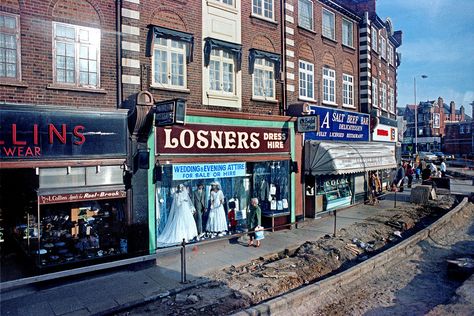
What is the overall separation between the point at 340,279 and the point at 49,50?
9364mm

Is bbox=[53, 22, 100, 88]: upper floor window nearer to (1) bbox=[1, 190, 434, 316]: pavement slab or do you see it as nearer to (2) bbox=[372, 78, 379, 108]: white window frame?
(1) bbox=[1, 190, 434, 316]: pavement slab

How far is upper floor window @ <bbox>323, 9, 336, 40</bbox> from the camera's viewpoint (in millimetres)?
18203

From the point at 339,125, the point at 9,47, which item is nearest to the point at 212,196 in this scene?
the point at 9,47

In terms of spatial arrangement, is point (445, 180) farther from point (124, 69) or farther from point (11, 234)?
point (11, 234)

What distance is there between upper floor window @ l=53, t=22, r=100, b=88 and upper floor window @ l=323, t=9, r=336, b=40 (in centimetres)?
1240

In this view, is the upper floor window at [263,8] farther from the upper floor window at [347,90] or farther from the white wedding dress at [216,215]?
the white wedding dress at [216,215]

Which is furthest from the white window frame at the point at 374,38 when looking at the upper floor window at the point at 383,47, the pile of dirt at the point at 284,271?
the pile of dirt at the point at 284,271

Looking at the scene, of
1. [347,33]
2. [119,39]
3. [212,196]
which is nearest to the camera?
[119,39]

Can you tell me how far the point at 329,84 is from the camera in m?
18.4

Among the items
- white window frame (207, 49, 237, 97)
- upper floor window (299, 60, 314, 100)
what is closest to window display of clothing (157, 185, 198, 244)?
white window frame (207, 49, 237, 97)

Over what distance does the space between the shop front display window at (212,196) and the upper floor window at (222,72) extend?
2.80 meters

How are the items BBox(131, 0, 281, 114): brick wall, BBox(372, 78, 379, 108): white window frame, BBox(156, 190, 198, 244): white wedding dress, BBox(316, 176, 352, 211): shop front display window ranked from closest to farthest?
BBox(131, 0, 281, 114): brick wall
BBox(156, 190, 198, 244): white wedding dress
BBox(316, 176, 352, 211): shop front display window
BBox(372, 78, 379, 108): white window frame

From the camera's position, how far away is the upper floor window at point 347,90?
1966 cm

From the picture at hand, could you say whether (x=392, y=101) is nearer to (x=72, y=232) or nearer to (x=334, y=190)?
(x=334, y=190)
